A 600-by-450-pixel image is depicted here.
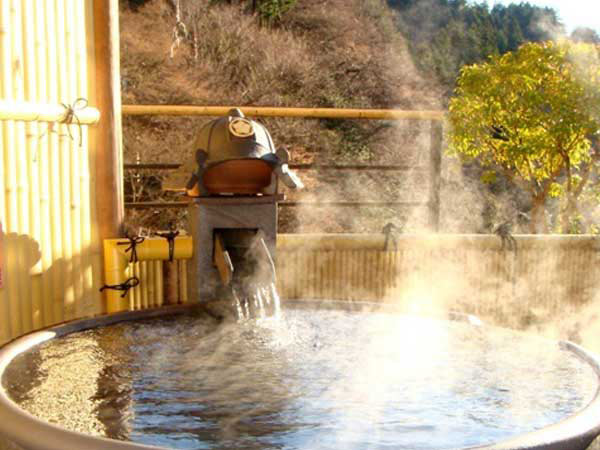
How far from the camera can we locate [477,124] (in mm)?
7035

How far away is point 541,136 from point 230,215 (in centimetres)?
433

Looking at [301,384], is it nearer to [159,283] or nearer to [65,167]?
[65,167]

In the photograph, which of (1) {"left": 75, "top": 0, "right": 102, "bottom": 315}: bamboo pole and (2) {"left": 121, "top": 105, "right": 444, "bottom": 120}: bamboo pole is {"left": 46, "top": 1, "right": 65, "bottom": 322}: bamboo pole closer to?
(1) {"left": 75, "top": 0, "right": 102, "bottom": 315}: bamboo pole

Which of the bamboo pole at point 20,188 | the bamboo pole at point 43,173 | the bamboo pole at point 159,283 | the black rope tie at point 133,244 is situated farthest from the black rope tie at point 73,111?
the bamboo pole at point 159,283

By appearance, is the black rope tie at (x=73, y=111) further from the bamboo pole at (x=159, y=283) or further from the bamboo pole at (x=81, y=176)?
the bamboo pole at (x=159, y=283)

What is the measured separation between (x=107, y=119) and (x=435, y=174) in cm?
262

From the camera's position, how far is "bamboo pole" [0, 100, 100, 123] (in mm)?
2992

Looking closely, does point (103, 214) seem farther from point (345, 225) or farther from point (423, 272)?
point (345, 225)

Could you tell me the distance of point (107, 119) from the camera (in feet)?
12.3

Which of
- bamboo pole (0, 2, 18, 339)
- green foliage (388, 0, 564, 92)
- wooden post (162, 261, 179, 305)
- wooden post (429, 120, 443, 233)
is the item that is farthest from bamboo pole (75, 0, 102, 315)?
green foliage (388, 0, 564, 92)

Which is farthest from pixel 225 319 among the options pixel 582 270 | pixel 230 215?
pixel 582 270

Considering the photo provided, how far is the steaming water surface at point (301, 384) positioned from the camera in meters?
1.67

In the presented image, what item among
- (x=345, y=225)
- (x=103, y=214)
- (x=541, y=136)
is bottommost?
(x=345, y=225)

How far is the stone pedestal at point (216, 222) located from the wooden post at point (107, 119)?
65cm
